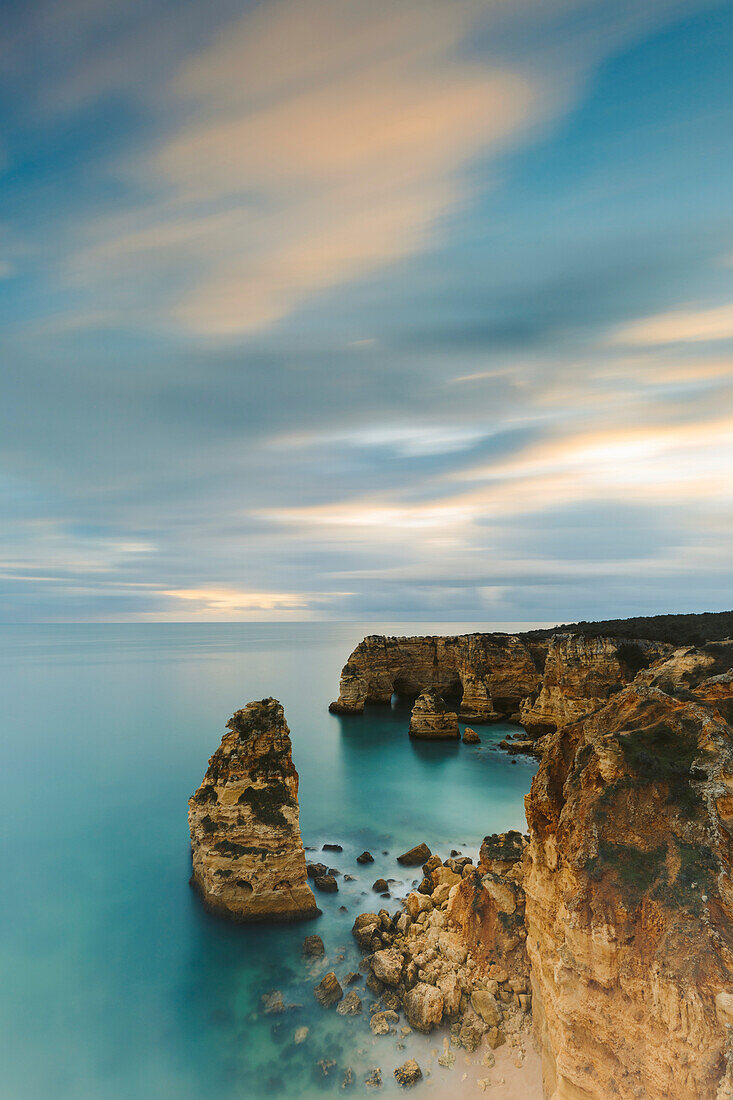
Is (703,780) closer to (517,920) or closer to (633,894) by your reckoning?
(633,894)

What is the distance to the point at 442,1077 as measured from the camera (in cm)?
1188

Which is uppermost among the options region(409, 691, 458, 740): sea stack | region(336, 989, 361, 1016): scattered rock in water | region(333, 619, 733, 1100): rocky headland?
region(333, 619, 733, 1100): rocky headland

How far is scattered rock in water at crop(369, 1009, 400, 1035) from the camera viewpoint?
527 inches

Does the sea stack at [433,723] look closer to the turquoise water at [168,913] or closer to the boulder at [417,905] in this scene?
the turquoise water at [168,913]

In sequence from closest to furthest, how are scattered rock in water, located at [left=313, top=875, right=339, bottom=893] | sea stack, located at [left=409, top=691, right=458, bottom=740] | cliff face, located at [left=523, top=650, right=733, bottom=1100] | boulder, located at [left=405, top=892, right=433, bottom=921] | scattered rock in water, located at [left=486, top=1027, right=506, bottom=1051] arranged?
1. cliff face, located at [left=523, top=650, right=733, bottom=1100]
2. scattered rock in water, located at [left=486, top=1027, right=506, bottom=1051]
3. boulder, located at [left=405, top=892, right=433, bottom=921]
4. scattered rock in water, located at [left=313, top=875, right=339, bottom=893]
5. sea stack, located at [left=409, top=691, right=458, bottom=740]

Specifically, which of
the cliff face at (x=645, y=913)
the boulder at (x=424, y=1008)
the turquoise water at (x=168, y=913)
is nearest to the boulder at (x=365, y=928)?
the turquoise water at (x=168, y=913)

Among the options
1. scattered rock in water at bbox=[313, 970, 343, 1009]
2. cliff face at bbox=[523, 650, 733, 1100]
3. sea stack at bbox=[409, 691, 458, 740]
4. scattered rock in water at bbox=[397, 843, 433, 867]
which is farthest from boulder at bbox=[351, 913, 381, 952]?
sea stack at bbox=[409, 691, 458, 740]

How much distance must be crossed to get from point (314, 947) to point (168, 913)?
23.3 feet

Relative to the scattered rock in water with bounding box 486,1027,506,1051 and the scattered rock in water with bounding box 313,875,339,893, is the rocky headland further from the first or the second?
the scattered rock in water with bounding box 313,875,339,893

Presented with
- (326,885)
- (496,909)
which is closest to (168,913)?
(326,885)

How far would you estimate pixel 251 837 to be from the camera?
60.3 ft

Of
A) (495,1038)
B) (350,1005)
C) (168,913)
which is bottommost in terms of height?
(168,913)

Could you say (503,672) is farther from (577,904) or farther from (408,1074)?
(577,904)

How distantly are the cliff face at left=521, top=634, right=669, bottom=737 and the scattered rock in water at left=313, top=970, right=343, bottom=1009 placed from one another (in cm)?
2829
